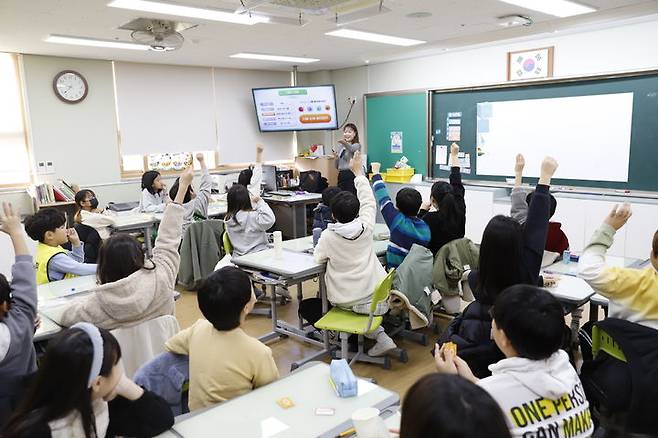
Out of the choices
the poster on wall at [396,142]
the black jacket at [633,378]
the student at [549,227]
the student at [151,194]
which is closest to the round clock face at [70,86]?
the student at [151,194]

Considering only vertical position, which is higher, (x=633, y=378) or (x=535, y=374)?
(x=535, y=374)

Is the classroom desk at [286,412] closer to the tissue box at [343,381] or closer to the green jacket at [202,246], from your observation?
the tissue box at [343,381]

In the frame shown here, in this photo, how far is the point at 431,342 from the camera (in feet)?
13.1

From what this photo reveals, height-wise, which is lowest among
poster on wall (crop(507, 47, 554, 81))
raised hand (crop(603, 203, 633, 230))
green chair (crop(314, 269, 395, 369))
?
green chair (crop(314, 269, 395, 369))

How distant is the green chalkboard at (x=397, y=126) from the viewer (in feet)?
24.8

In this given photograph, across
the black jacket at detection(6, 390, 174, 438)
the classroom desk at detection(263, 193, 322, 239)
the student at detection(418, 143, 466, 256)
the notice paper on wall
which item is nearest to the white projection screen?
the notice paper on wall

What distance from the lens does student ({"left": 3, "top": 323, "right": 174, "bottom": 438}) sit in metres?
1.22

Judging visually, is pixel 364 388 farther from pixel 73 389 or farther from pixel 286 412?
pixel 73 389

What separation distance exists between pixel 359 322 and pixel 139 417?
194 centimetres

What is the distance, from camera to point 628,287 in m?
2.07

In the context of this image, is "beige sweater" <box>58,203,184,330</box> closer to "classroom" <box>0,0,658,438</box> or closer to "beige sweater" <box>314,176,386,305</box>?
"classroom" <box>0,0,658,438</box>

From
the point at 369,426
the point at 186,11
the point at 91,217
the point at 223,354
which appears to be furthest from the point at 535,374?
the point at 91,217

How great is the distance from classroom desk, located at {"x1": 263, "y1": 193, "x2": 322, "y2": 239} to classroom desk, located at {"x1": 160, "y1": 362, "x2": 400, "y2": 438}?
514 centimetres

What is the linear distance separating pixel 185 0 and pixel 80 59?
3.47m
